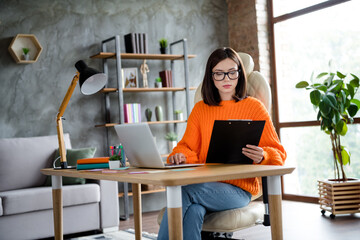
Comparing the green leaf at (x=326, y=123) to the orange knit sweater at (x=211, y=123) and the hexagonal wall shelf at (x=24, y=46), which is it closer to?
Answer: the orange knit sweater at (x=211, y=123)

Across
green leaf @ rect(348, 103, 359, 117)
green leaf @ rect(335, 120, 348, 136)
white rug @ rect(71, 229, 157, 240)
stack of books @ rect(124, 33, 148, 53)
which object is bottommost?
white rug @ rect(71, 229, 157, 240)

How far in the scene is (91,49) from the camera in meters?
5.09

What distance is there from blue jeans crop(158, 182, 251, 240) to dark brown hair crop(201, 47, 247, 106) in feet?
2.02

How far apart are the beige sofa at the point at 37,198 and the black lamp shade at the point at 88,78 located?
1672 mm

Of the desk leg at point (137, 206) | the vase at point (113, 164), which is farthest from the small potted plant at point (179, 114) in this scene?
the vase at point (113, 164)

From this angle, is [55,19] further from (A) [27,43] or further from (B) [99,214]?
(B) [99,214]

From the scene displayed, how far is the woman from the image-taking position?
2.02 meters

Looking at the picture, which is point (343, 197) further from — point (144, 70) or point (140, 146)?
point (140, 146)

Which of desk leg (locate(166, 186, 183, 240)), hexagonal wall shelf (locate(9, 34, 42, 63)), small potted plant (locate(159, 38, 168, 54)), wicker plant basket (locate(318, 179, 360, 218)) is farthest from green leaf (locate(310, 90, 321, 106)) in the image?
desk leg (locate(166, 186, 183, 240))

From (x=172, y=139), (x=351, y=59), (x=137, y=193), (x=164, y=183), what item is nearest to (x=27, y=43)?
(x=172, y=139)

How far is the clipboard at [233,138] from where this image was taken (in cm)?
200

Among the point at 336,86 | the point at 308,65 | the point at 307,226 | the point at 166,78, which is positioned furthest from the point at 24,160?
the point at 308,65

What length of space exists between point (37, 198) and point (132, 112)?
1555mm

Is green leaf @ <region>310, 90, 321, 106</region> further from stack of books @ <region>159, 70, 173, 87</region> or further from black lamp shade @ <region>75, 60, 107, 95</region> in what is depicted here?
black lamp shade @ <region>75, 60, 107, 95</region>
